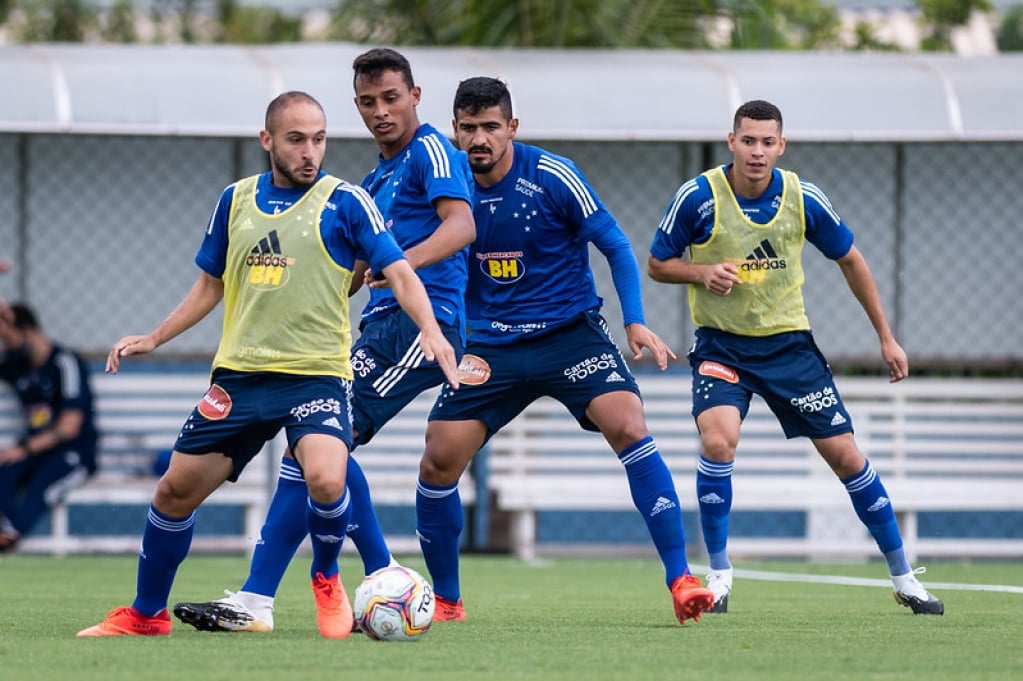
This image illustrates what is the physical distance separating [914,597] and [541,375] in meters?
1.93

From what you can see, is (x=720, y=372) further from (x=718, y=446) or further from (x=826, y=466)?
(x=826, y=466)

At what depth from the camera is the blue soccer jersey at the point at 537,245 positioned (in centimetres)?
716

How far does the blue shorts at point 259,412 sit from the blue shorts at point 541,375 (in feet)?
3.82

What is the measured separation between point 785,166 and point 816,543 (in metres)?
2.77

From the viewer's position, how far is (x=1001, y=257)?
517 inches

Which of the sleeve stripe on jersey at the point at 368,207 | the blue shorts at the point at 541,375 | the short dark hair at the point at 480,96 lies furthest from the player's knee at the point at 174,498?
the short dark hair at the point at 480,96

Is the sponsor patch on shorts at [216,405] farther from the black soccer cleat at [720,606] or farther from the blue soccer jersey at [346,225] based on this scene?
the black soccer cleat at [720,606]

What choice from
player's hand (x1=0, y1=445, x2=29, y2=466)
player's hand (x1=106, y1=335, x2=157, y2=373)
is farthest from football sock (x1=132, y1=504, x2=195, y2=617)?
player's hand (x1=0, y1=445, x2=29, y2=466)

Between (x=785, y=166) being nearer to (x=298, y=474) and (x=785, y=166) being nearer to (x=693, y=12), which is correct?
(x=693, y=12)

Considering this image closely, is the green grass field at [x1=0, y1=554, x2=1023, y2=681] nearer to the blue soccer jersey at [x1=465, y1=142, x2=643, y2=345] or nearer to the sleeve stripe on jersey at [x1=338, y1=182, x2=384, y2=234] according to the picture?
the blue soccer jersey at [x1=465, y1=142, x2=643, y2=345]

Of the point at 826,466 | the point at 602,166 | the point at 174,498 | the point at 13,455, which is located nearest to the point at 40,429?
the point at 13,455

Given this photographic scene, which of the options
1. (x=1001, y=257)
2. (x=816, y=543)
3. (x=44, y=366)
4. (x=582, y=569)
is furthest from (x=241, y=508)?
(x=1001, y=257)

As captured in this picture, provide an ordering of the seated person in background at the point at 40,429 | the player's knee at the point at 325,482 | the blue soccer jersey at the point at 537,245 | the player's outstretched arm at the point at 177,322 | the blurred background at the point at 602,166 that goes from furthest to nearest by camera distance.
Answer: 1. the seated person in background at the point at 40,429
2. the blurred background at the point at 602,166
3. the blue soccer jersey at the point at 537,245
4. the player's outstretched arm at the point at 177,322
5. the player's knee at the point at 325,482

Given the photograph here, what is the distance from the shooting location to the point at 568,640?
6.23m
